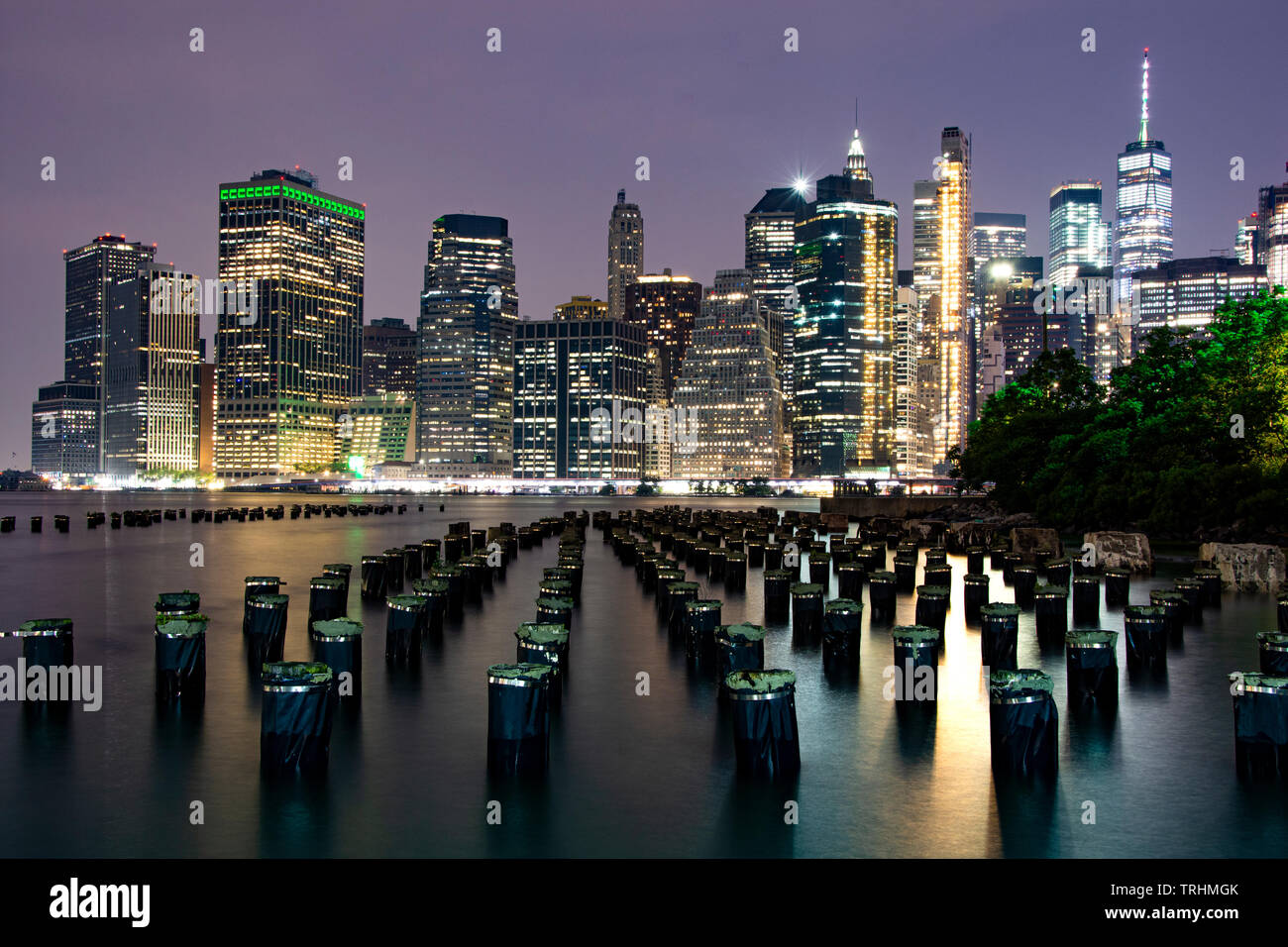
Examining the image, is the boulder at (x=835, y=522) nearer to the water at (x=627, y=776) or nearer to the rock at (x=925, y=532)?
the rock at (x=925, y=532)

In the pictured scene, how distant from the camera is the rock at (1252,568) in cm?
2975

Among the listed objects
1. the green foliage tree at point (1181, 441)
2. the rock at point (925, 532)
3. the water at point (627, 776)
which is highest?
the green foliage tree at point (1181, 441)

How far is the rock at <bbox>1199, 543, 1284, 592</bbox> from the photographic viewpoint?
97.6 feet

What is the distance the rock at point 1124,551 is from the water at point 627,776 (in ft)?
48.2

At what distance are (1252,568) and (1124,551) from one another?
5.13 meters

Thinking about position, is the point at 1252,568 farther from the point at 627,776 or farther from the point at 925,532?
the point at 627,776

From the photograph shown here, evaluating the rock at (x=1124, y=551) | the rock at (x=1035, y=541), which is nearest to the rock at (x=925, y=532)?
the rock at (x=1035, y=541)

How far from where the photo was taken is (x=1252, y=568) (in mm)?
29969

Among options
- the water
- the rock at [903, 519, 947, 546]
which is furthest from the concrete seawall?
the water

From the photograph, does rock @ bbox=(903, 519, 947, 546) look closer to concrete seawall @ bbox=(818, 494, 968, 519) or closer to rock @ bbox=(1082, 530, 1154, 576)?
rock @ bbox=(1082, 530, 1154, 576)

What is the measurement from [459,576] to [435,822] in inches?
642

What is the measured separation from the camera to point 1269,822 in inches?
392
